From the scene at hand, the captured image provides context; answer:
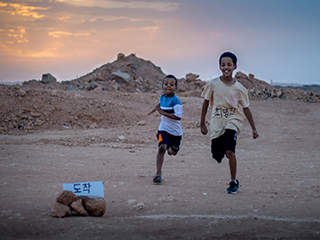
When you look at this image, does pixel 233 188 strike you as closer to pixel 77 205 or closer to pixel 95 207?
pixel 95 207

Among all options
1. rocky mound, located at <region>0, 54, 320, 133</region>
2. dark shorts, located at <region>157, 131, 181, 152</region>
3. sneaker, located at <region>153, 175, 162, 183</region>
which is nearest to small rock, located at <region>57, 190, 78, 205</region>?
sneaker, located at <region>153, 175, 162, 183</region>

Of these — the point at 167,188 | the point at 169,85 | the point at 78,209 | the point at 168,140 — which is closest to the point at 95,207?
the point at 78,209

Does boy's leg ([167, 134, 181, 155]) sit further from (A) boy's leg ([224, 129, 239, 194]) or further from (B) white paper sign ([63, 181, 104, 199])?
(B) white paper sign ([63, 181, 104, 199])

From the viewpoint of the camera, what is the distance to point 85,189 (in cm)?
317

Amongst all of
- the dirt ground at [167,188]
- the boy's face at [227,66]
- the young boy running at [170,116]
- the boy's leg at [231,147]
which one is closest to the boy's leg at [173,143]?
the young boy running at [170,116]

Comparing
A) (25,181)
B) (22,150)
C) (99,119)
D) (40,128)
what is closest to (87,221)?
(25,181)

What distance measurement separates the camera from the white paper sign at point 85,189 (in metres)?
3.14

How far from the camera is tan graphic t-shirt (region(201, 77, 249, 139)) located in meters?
4.17

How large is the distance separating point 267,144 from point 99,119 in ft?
23.2

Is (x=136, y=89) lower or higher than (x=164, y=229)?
higher

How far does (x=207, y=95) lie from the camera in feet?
14.3

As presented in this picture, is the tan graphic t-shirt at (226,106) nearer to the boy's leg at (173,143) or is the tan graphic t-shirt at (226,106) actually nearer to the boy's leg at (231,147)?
the boy's leg at (231,147)

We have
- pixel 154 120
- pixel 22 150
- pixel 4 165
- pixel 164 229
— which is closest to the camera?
pixel 164 229

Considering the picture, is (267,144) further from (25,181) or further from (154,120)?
(25,181)
